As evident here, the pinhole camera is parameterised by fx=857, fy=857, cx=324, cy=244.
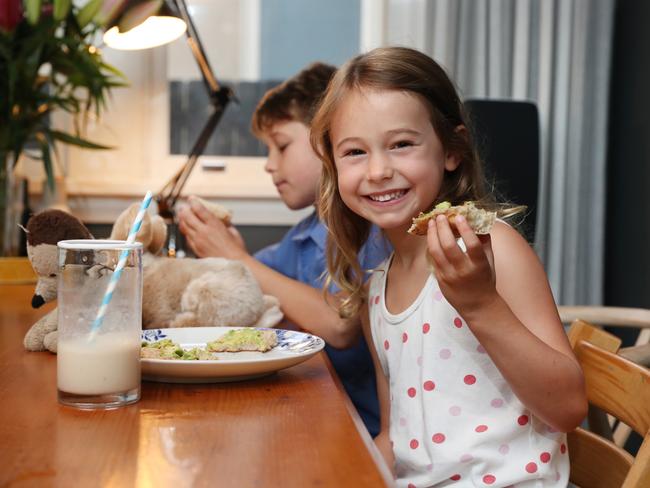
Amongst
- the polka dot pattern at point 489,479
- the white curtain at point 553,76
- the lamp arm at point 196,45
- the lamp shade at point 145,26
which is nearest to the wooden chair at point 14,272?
the lamp shade at point 145,26

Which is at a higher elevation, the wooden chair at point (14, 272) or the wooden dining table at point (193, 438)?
the wooden dining table at point (193, 438)

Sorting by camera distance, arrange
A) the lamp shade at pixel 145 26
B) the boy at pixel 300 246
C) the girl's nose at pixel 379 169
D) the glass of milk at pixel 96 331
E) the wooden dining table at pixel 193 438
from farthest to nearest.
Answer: the lamp shade at pixel 145 26 → the boy at pixel 300 246 → the girl's nose at pixel 379 169 → the glass of milk at pixel 96 331 → the wooden dining table at pixel 193 438

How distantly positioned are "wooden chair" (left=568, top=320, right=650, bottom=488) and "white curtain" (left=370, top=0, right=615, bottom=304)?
67.4 inches

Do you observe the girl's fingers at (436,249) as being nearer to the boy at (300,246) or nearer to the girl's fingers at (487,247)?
the girl's fingers at (487,247)

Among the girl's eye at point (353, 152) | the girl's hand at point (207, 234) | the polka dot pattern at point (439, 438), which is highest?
the girl's eye at point (353, 152)

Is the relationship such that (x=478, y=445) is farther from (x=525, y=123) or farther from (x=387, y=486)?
(x=525, y=123)

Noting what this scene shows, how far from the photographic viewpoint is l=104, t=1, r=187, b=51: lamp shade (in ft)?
5.99

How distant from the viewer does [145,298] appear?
1.15 metres

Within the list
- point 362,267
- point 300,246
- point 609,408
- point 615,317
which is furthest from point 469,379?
point 300,246

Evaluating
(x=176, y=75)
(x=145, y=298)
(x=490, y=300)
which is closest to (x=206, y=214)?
(x=145, y=298)

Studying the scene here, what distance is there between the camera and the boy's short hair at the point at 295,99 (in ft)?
6.16

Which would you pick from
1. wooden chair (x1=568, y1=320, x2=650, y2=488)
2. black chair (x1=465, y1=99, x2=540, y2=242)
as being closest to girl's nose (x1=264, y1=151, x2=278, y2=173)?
black chair (x1=465, y1=99, x2=540, y2=242)

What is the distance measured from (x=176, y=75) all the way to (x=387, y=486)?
247 centimetres

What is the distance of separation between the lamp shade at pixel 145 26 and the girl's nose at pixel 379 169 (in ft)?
2.86
